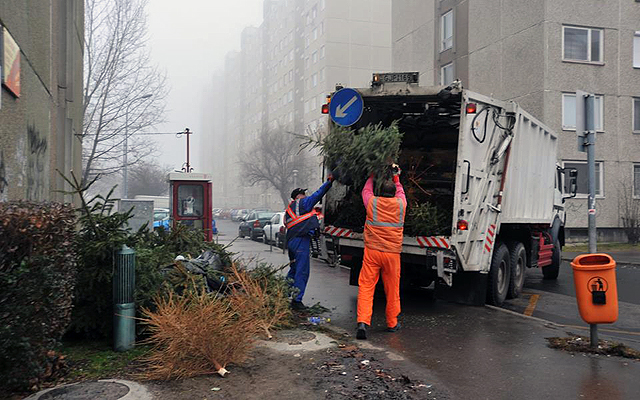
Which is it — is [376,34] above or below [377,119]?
above

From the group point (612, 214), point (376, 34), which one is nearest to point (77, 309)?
point (612, 214)

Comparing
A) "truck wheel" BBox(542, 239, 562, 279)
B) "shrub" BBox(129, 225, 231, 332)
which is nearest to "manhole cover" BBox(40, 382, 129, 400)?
"shrub" BBox(129, 225, 231, 332)

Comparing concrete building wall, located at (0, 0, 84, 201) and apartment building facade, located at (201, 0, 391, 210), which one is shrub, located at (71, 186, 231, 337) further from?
apartment building facade, located at (201, 0, 391, 210)

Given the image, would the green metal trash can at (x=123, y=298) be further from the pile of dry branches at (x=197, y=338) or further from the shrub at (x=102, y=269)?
the pile of dry branches at (x=197, y=338)

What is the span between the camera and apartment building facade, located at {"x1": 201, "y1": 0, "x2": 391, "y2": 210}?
61.5m

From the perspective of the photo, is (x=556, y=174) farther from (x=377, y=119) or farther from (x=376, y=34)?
(x=376, y=34)

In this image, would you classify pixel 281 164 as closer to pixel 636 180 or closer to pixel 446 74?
pixel 446 74

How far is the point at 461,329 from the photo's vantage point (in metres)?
6.64

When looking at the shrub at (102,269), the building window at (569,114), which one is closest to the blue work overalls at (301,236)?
the shrub at (102,269)

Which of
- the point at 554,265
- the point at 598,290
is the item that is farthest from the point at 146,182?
the point at 598,290

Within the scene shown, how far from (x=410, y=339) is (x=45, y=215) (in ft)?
13.0

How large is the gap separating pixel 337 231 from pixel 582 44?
699 inches

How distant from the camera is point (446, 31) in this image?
26891mm

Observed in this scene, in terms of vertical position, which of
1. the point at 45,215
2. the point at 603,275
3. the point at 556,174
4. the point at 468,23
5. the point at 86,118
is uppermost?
the point at 468,23
